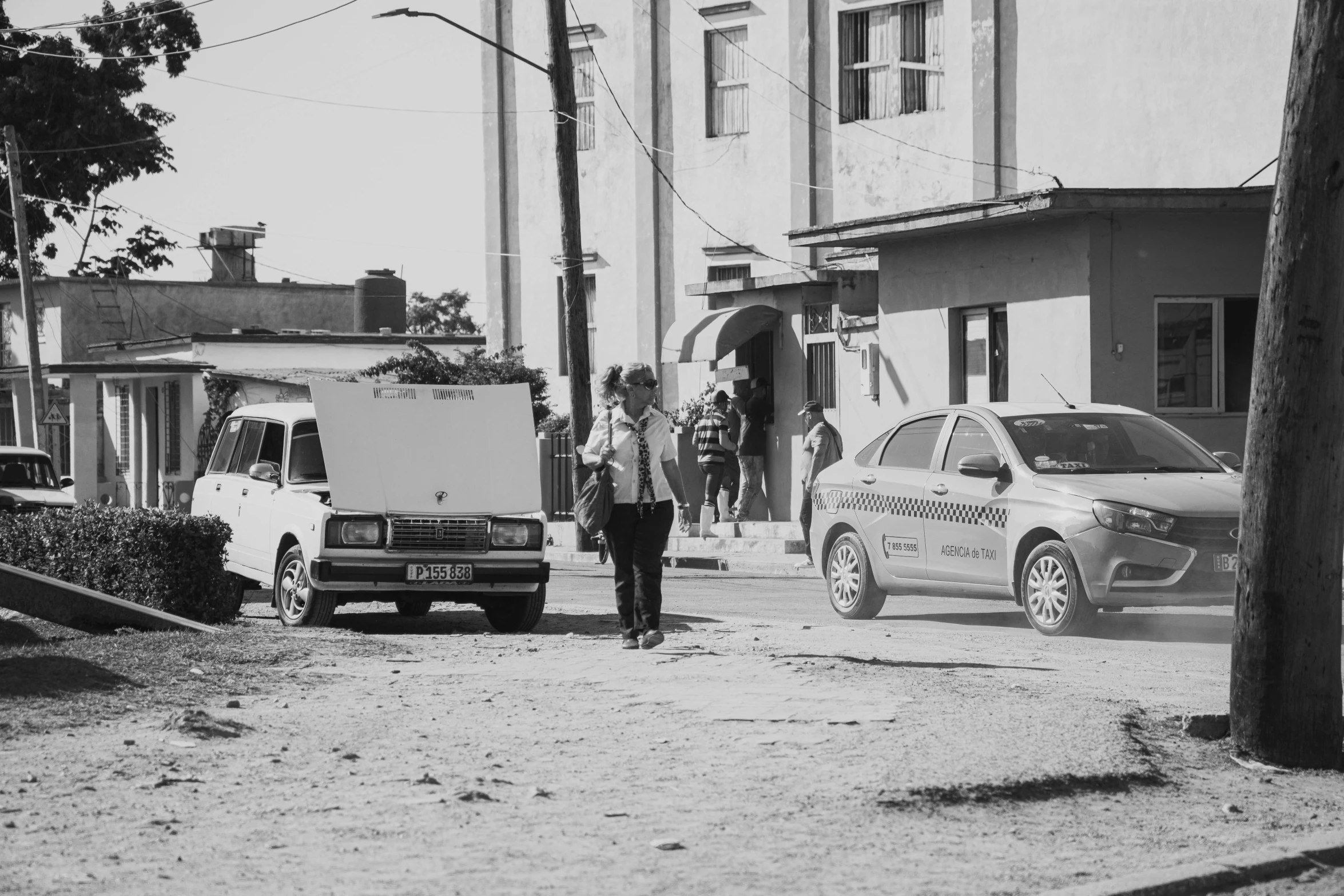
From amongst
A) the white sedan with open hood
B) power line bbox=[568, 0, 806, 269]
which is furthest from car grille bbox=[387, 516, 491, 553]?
power line bbox=[568, 0, 806, 269]

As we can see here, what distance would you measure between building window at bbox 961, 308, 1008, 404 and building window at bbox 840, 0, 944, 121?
5.58 meters

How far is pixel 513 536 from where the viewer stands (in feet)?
44.2

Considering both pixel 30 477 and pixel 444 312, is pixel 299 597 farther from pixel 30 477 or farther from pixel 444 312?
pixel 444 312

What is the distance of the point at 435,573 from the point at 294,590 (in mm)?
1179

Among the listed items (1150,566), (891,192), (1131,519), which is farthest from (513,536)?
(891,192)

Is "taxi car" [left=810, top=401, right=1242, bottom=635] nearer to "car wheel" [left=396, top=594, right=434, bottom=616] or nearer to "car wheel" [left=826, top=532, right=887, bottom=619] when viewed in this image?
"car wheel" [left=826, top=532, right=887, bottom=619]

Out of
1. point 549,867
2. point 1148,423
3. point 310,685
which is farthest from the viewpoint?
point 1148,423

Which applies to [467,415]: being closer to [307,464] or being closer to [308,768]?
[307,464]

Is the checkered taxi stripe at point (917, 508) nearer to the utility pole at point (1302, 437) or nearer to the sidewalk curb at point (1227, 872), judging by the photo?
the utility pole at point (1302, 437)

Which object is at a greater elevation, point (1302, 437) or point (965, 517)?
point (1302, 437)

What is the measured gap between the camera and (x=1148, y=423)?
14039 mm

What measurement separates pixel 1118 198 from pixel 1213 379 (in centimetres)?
259

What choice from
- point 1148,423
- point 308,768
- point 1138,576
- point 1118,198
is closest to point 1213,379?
point 1118,198

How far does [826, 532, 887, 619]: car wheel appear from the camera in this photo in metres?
14.5
